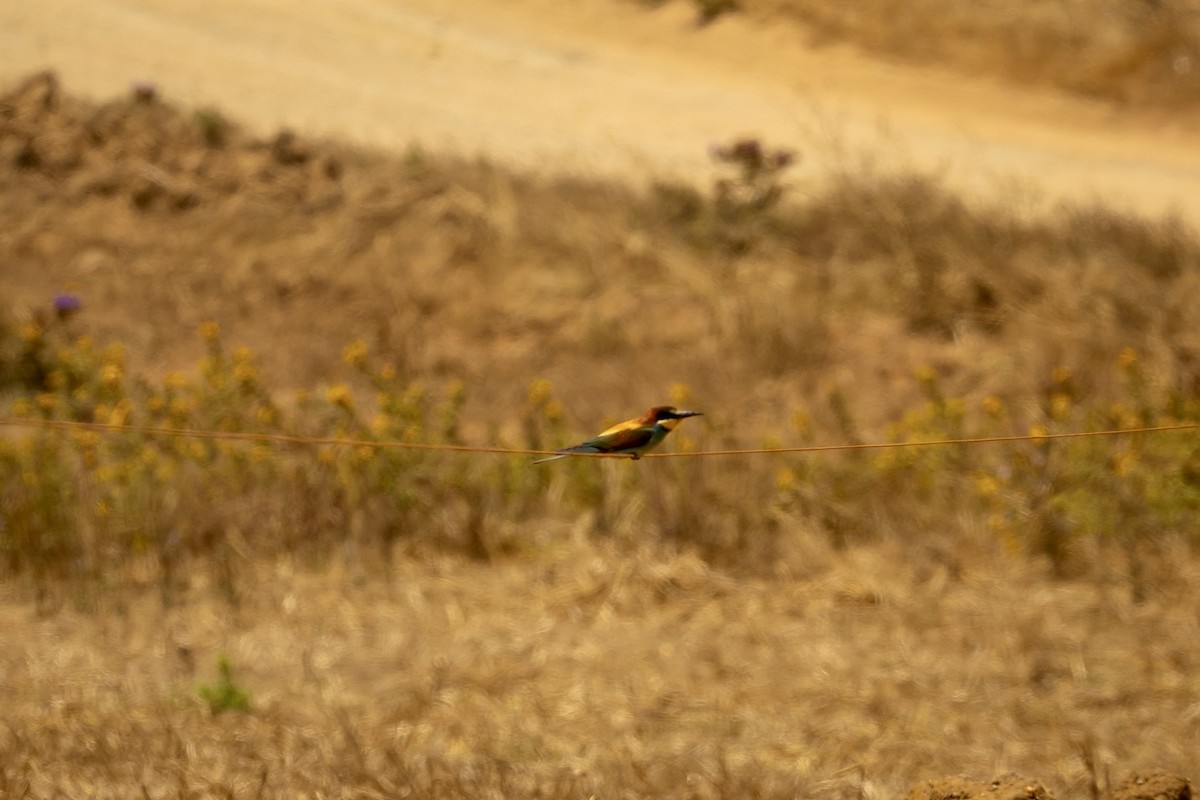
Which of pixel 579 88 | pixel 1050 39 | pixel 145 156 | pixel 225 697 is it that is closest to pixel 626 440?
pixel 225 697

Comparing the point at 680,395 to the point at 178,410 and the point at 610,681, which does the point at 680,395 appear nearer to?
the point at 610,681

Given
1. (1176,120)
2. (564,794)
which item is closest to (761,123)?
(1176,120)

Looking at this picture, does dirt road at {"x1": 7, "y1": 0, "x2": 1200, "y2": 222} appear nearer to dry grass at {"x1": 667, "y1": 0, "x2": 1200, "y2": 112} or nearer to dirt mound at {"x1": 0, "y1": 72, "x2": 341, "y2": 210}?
dry grass at {"x1": 667, "y1": 0, "x2": 1200, "y2": 112}

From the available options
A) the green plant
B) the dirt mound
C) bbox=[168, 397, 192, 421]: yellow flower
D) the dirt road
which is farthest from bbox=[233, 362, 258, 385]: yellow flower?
the dirt road

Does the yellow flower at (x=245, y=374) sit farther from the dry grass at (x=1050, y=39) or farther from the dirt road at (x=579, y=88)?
the dry grass at (x=1050, y=39)

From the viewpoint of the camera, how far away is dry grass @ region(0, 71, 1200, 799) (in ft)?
14.4

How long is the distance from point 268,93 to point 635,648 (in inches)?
368

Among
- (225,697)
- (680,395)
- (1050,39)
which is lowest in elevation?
(225,697)

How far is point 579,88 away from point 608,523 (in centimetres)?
897

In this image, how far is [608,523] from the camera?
5938mm

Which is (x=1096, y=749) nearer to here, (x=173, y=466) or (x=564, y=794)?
(x=564, y=794)

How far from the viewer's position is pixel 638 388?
7.64 meters

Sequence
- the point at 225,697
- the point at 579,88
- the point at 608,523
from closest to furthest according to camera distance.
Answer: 1. the point at 225,697
2. the point at 608,523
3. the point at 579,88

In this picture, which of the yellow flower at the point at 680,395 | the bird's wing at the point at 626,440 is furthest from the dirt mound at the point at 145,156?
the bird's wing at the point at 626,440
